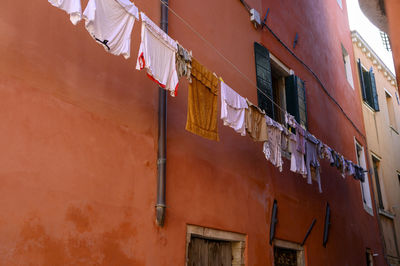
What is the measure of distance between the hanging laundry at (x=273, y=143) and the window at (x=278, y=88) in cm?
125

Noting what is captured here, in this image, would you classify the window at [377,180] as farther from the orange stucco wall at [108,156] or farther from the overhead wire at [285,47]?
the orange stucco wall at [108,156]

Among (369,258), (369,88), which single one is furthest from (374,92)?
(369,258)

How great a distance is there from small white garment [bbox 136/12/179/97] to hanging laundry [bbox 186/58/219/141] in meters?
0.49

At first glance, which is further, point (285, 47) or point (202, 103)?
point (285, 47)

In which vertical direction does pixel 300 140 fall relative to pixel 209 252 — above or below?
above

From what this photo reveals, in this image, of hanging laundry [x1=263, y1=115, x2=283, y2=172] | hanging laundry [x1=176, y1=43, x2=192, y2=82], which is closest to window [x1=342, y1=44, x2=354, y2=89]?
hanging laundry [x1=263, y1=115, x2=283, y2=172]

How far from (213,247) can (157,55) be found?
294 cm

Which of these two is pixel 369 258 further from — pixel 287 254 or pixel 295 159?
pixel 295 159

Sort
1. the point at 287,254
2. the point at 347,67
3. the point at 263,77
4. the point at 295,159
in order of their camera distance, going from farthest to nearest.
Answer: the point at 347,67
the point at 263,77
the point at 287,254
the point at 295,159

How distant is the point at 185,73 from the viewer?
4762 millimetres

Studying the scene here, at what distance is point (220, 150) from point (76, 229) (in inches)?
112

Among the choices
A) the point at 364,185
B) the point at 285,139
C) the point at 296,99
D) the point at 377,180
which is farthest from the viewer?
the point at 377,180

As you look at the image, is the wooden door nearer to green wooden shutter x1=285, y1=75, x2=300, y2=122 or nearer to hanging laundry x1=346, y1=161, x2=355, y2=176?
green wooden shutter x1=285, y1=75, x2=300, y2=122

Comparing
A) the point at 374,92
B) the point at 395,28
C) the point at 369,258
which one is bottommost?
the point at 369,258
